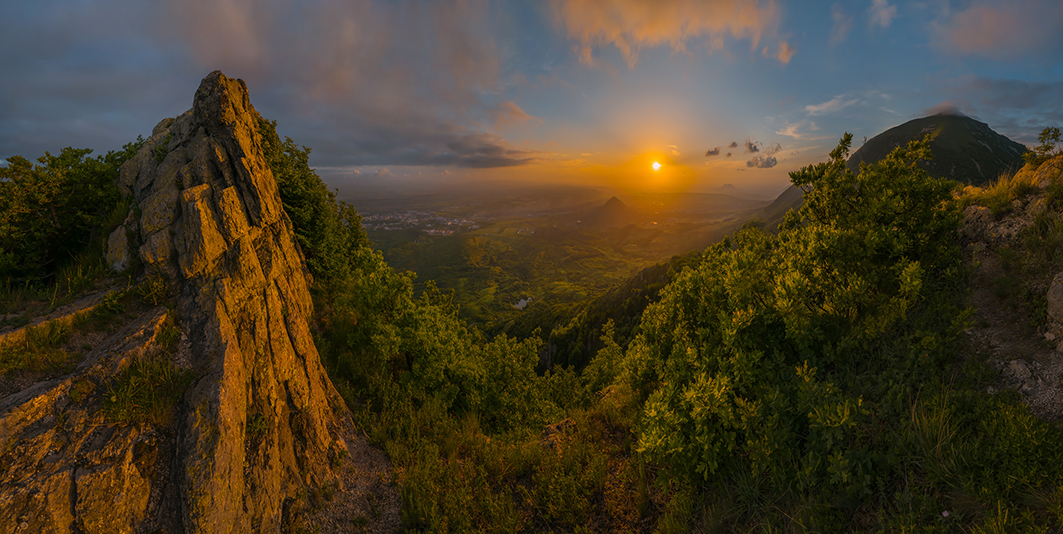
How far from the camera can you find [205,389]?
8062 millimetres

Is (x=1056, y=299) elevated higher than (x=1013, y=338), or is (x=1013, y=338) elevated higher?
(x=1056, y=299)

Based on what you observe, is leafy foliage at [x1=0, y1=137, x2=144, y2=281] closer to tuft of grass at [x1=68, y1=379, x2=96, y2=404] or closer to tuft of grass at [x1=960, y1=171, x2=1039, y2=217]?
tuft of grass at [x1=68, y1=379, x2=96, y2=404]

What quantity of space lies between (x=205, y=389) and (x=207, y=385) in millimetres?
97

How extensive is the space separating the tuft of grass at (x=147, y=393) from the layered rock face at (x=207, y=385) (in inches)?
8.7

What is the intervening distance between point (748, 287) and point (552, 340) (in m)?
94.6

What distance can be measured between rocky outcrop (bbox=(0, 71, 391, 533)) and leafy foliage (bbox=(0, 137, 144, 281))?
104cm

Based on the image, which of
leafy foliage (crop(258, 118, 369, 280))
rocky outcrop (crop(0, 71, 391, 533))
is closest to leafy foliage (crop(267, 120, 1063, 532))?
rocky outcrop (crop(0, 71, 391, 533))

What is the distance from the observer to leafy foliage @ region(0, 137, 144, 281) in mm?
10656

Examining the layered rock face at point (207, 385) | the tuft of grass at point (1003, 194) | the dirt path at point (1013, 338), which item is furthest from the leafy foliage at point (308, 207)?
the tuft of grass at point (1003, 194)

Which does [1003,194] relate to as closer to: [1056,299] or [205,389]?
[1056,299]

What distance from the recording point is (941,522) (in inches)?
195

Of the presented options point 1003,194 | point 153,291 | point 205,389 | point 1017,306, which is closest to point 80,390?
point 205,389

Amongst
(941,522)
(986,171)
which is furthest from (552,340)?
(986,171)

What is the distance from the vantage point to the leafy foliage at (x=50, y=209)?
1066 centimetres
